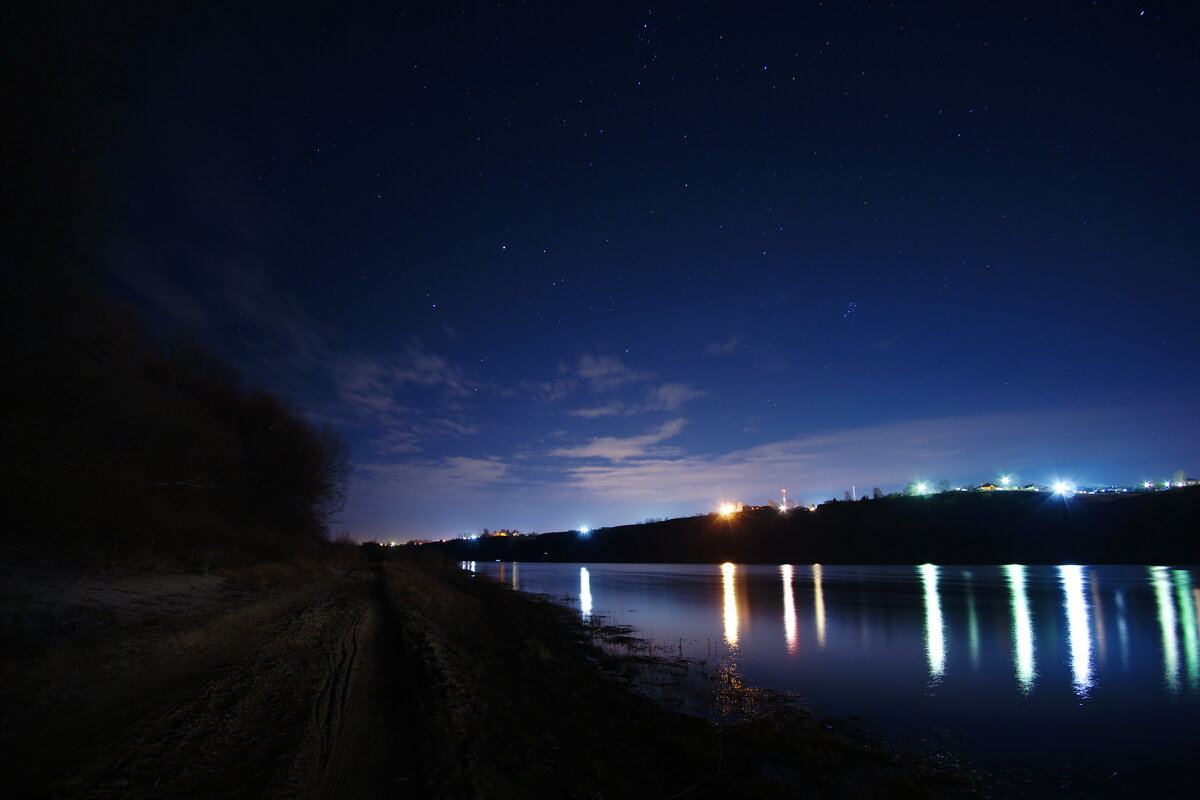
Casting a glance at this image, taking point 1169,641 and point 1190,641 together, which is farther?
point 1169,641

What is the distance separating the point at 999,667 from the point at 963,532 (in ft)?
425

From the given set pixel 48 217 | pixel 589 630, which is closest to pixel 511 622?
pixel 589 630

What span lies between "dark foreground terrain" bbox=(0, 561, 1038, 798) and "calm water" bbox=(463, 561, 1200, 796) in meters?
2.44

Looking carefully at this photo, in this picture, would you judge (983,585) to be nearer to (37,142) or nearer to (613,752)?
(613,752)

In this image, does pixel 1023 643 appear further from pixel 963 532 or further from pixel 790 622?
pixel 963 532

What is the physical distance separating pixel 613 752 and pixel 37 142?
1807 cm

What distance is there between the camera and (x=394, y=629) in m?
18.1

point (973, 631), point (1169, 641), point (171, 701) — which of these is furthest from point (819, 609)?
point (171, 701)

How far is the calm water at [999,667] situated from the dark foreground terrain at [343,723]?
2.44 metres

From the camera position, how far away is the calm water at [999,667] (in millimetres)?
11477

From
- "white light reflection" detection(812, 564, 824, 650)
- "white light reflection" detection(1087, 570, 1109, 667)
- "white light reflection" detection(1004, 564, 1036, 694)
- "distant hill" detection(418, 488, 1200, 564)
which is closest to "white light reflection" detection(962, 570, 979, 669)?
"white light reflection" detection(1004, 564, 1036, 694)

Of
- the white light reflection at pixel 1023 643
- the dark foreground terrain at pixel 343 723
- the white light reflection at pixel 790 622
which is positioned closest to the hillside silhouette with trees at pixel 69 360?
the dark foreground terrain at pixel 343 723

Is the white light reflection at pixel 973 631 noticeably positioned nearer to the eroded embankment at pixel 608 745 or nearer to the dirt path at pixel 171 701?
the eroded embankment at pixel 608 745

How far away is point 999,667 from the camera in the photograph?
1859 cm
